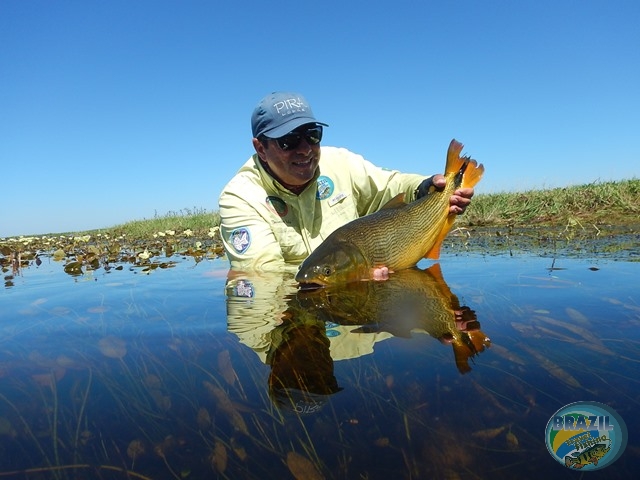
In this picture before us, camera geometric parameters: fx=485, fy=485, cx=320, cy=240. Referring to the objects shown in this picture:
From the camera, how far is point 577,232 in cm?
808

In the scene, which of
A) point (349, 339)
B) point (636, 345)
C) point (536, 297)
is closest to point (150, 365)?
point (349, 339)

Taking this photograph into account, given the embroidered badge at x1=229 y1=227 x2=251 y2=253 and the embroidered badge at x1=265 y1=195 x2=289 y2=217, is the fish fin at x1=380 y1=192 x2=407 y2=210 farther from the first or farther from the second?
the embroidered badge at x1=229 y1=227 x2=251 y2=253

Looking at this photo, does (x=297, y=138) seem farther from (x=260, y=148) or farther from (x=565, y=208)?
(x=565, y=208)

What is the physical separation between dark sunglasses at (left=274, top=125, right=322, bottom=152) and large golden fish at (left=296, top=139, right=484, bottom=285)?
102cm

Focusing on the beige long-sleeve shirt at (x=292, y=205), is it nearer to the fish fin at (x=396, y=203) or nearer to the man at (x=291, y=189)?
the man at (x=291, y=189)

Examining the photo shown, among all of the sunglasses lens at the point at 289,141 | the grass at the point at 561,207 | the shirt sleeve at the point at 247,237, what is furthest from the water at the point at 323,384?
the grass at the point at 561,207

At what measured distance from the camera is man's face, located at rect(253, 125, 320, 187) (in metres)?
4.88

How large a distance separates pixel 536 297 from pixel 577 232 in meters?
5.79

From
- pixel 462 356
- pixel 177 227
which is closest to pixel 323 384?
pixel 462 356

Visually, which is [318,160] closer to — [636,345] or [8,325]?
[8,325]

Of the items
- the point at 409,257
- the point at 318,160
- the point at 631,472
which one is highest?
the point at 318,160

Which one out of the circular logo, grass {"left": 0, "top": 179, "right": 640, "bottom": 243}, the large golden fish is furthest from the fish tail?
grass {"left": 0, "top": 179, "right": 640, "bottom": 243}

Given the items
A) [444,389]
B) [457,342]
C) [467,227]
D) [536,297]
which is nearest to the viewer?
[444,389]

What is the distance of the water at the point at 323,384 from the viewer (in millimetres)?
1359
